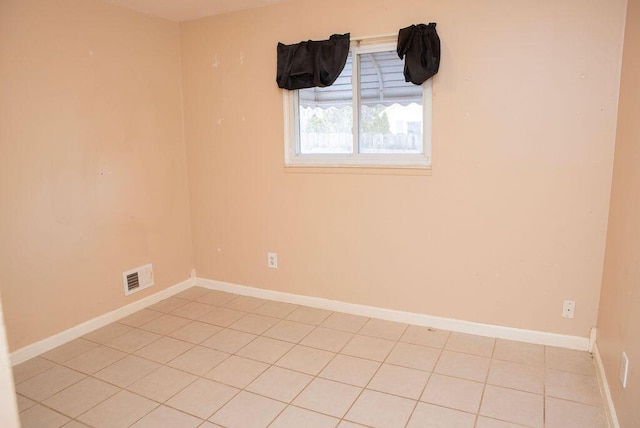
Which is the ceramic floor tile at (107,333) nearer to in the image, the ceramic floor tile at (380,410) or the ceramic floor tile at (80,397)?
the ceramic floor tile at (80,397)

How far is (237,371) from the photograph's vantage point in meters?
2.48

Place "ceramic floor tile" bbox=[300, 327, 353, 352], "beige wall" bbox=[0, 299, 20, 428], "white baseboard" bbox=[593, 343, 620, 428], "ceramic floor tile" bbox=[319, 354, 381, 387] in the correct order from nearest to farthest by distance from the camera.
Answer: "beige wall" bbox=[0, 299, 20, 428] < "white baseboard" bbox=[593, 343, 620, 428] < "ceramic floor tile" bbox=[319, 354, 381, 387] < "ceramic floor tile" bbox=[300, 327, 353, 352]

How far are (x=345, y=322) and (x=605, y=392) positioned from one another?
158 cm

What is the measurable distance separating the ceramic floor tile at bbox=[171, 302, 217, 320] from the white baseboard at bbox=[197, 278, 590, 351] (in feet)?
1.08

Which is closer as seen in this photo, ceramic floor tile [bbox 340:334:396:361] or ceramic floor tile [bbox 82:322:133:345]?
ceramic floor tile [bbox 340:334:396:361]

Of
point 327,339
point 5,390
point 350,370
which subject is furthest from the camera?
point 327,339

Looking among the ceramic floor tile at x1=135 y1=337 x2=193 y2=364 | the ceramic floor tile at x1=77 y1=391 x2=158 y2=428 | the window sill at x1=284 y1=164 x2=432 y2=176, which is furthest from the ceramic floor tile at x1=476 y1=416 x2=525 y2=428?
the ceramic floor tile at x1=135 y1=337 x2=193 y2=364

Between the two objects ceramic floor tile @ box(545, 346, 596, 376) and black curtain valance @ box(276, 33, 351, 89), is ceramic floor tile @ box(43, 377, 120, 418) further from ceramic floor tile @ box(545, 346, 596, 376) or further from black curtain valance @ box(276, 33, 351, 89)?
ceramic floor tile @ box(545, 346, 596, 376)

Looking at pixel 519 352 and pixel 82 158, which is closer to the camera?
pixel 519 352

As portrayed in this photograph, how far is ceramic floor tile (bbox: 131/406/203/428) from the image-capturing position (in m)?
2.02

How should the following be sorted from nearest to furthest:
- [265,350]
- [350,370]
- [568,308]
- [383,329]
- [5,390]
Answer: [5,390], [350,370], [568,308], [265,350], [383,329]

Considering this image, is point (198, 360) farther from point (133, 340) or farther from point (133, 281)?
A: point (133, 281)

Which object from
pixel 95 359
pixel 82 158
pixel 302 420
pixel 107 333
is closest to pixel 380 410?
Answer: pixel 302 420

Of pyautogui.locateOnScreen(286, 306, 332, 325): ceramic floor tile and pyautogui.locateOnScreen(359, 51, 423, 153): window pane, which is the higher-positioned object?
pyautogui.locateOnScreen(359, 51, 423, 153): window pane
